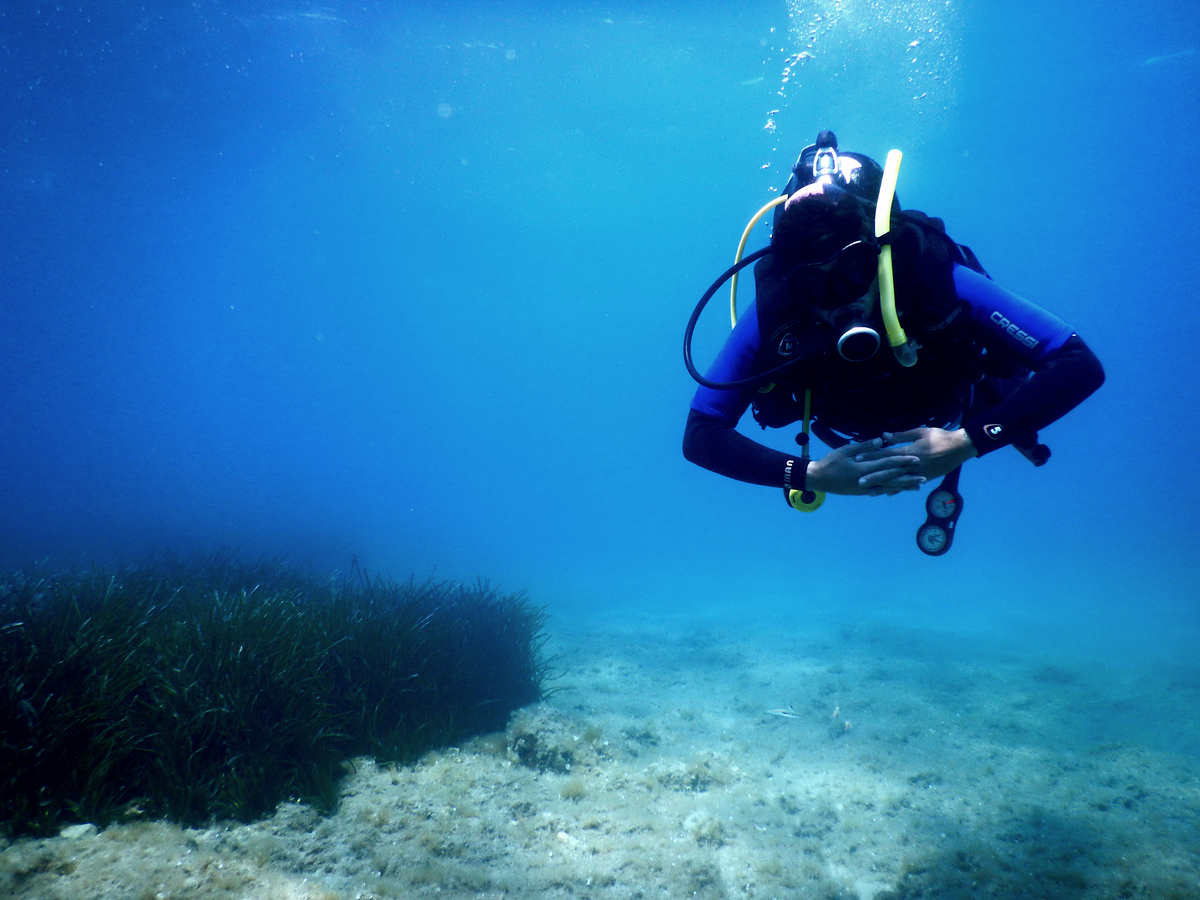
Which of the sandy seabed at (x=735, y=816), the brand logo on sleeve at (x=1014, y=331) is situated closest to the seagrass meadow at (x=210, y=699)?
the sandy seabed at (x=735, y=816)

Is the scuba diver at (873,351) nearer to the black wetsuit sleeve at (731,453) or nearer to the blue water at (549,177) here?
the black wetsuit sleeve at (731,453)

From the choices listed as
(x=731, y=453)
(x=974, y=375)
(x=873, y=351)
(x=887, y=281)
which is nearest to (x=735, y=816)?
(x=731, y=453)

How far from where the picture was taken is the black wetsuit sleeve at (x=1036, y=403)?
1965 millimetres

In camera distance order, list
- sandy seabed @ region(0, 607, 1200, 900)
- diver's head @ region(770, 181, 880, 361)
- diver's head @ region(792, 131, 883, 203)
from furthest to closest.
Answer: sandy seabed @ region(0, 607, 1200, 900) → diver's head @ region(792, 131, 883, 203) → diver's head @ region(770, 181, 880, 361)

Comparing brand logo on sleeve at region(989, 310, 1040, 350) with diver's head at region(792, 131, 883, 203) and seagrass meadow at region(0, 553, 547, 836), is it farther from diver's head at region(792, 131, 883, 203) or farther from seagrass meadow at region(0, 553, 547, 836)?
seagrass meadow at region(0, 553, 547, 836)

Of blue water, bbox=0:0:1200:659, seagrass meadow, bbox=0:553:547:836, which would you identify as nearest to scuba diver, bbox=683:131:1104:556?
seagrass meadow, bbox=0:553:547:836

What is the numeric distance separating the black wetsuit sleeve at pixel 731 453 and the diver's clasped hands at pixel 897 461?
24 centimetres

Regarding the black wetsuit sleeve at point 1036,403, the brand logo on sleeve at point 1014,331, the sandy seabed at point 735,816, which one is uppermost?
the brand logo on sleeve at point 1014,331

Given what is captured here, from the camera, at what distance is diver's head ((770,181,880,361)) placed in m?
2.14

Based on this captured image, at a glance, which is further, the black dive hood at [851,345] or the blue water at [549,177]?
the blue water at [549,177]

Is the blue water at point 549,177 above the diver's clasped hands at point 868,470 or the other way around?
above

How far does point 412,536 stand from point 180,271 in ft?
87.9

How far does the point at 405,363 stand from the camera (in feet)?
283

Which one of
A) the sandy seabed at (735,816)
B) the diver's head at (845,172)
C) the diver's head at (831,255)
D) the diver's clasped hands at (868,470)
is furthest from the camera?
the sandy seabed at (735,816)
